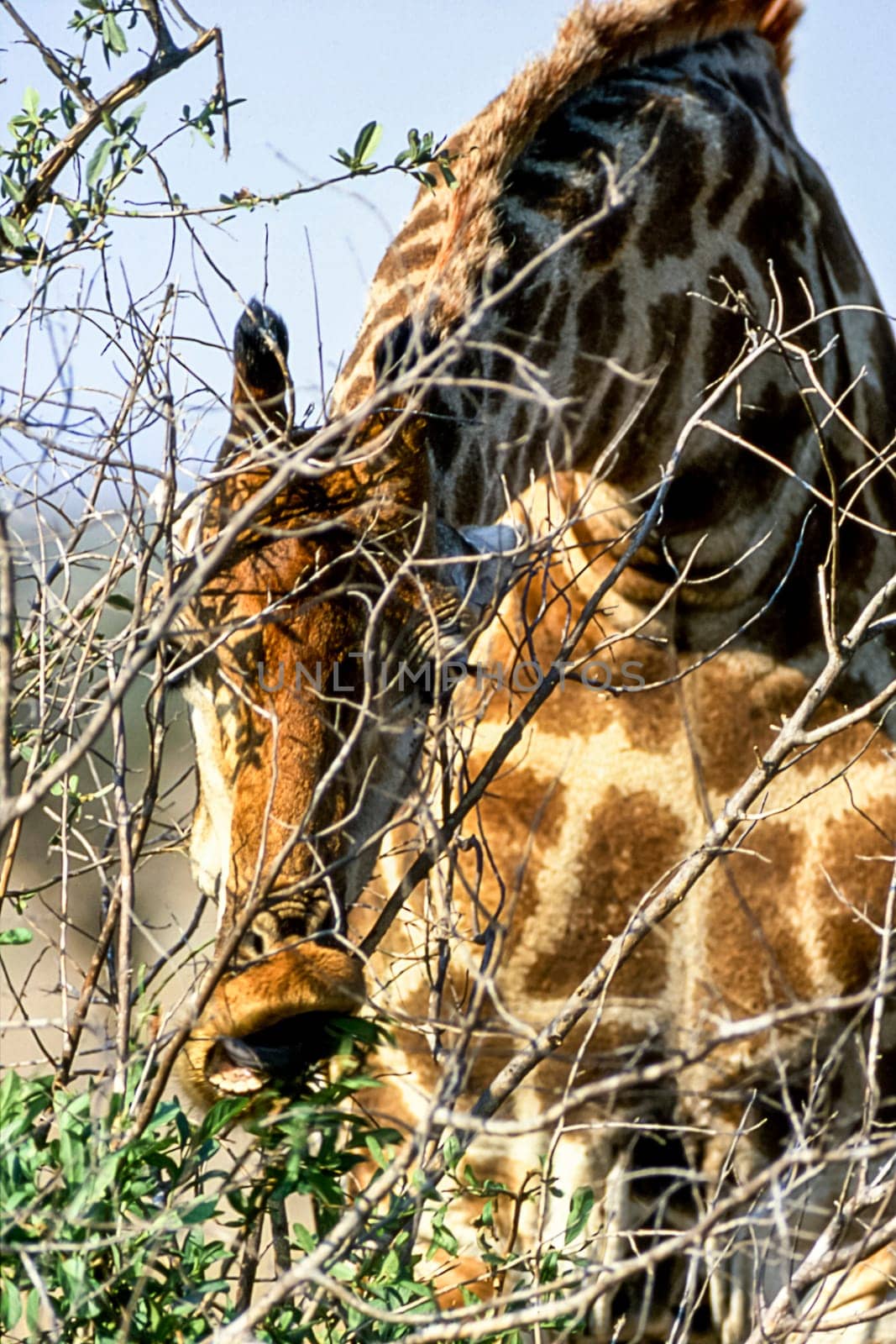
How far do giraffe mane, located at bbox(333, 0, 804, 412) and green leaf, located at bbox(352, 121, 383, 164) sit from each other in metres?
0.31

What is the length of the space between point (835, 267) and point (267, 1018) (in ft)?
7.18

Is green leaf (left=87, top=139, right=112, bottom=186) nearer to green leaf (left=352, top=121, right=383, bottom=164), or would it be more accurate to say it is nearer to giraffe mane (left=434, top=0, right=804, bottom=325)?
green leaf (left=352, top=121, right=383, bottom=164)

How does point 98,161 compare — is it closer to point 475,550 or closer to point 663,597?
point 475,550

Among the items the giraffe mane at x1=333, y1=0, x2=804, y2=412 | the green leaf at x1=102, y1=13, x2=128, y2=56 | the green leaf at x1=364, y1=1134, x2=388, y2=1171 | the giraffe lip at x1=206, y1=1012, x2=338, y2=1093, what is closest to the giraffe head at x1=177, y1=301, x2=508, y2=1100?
the giraffe lip at x1=206, y1=1012, x2=338, y2=1093

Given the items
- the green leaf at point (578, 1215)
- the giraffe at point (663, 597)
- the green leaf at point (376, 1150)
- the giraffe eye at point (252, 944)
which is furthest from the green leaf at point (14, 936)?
the giraffe at point (663, 597)

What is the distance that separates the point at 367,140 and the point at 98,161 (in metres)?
0.38

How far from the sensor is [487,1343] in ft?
6.42

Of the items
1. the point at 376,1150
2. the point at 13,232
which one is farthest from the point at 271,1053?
the point at 13,232

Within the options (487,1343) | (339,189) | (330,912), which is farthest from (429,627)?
(487,1343)

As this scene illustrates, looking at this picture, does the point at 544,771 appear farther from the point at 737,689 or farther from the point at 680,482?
the point at 680,482

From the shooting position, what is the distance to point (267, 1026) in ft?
6.51

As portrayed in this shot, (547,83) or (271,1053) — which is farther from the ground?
(547,83)

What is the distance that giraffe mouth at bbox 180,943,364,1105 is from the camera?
196 cm

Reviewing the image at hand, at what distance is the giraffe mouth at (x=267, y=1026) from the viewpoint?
196 centimetres
